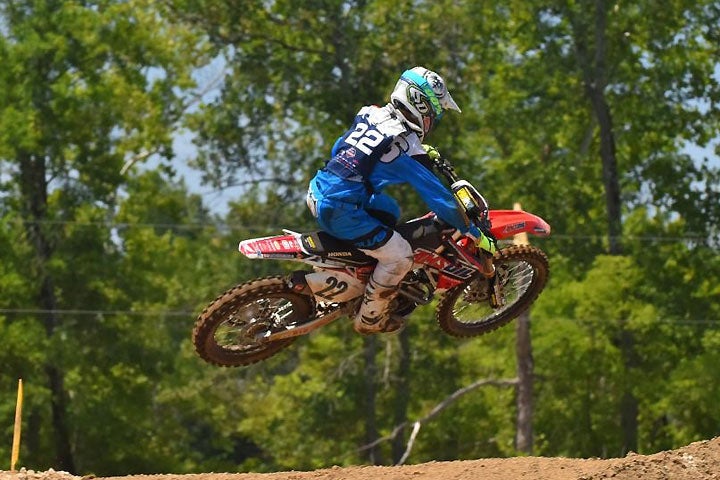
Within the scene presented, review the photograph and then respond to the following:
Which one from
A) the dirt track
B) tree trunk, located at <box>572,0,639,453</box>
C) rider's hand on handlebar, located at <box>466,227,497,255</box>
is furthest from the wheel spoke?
tree trunk, located at <box>572,0,639,453</box>

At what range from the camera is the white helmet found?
456 inches

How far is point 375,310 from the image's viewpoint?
12.2 metres

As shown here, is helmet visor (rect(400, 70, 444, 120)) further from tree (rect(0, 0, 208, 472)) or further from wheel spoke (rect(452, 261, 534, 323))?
tree (rect(0, 0, 208, 472))

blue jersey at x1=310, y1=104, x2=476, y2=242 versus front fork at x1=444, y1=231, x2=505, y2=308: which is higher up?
blue jersey at x1=310, y1=104, x2=476, y2=242

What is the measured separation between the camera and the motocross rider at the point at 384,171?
1153cm

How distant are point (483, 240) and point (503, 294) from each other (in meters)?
1.20

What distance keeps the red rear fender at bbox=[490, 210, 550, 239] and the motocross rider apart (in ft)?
2.59

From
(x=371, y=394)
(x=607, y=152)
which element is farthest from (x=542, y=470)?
(x=371, y=394)

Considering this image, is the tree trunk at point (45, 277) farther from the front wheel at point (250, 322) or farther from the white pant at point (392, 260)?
the white pant at point (392, 260)

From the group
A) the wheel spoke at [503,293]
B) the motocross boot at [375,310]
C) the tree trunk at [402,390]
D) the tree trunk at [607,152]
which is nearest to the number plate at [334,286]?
the motocross boot at [375,310]

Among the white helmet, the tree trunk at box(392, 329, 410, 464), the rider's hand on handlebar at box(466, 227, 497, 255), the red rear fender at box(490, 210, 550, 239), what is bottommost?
the tree trunk at box(392, 329, 410, 464)

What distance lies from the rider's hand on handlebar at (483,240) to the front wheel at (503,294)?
23.1 inches

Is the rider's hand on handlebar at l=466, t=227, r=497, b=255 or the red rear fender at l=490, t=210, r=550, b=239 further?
the red rear fender at l=490, t=210, r=550, b=239

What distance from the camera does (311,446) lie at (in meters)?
39.8
